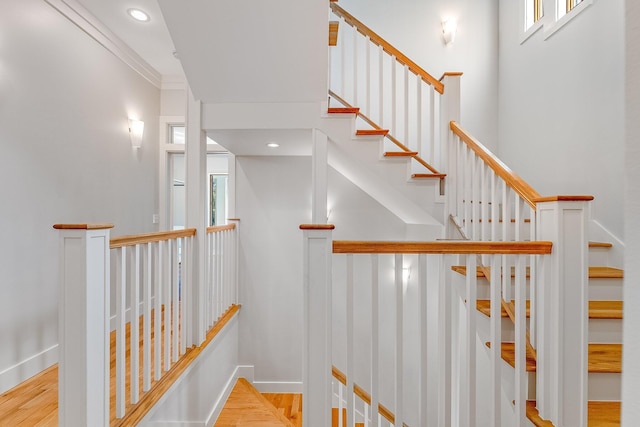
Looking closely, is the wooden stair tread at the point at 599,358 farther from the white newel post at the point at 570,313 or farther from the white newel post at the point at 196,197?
the white newel post at the point at 196,197

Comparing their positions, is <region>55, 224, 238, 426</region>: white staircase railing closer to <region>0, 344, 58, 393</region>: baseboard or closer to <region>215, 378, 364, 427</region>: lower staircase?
<region>0, 344, 58, 393</region>: baseboard

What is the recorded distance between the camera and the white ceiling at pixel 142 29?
2.79 meters

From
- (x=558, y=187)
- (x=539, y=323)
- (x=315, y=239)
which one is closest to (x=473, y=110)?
(x=558, y=187)

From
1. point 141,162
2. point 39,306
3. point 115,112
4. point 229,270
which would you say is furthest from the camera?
point 141,162

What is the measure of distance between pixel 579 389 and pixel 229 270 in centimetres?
296

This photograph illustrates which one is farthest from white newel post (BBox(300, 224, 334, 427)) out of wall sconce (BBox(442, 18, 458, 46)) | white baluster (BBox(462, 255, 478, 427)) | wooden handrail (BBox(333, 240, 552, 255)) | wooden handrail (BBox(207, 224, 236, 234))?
wall sconce (BBox(442, 18, 458, 46))

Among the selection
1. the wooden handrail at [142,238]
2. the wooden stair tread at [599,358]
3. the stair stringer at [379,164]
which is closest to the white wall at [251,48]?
the stair stringer at [379,164]

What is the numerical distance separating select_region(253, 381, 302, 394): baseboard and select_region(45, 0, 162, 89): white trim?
363 cm

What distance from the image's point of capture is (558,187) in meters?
3.14

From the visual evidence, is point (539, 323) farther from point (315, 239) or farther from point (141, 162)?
point (141, 162)

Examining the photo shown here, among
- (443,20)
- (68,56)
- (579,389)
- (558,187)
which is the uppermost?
(443,20)

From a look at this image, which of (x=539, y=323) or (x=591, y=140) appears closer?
(x=539, y=323)

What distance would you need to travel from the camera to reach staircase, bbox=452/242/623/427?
1.65 meters

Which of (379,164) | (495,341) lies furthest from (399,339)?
(379,164)
